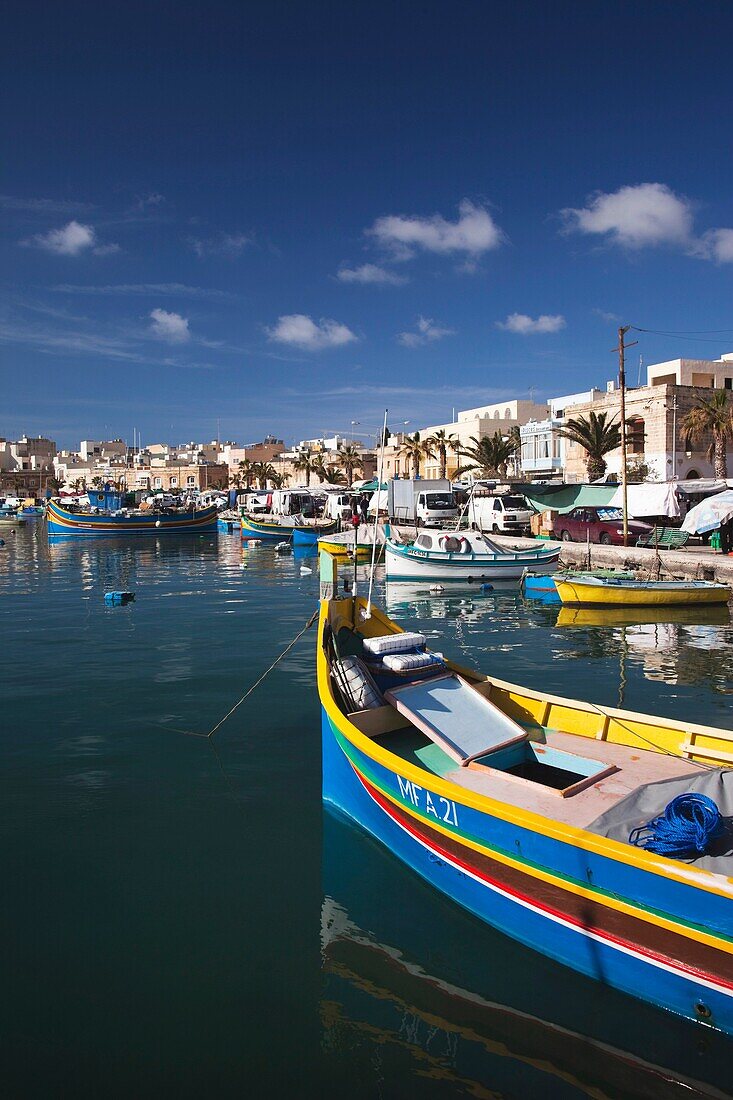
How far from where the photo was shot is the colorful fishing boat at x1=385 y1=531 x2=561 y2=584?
107ft

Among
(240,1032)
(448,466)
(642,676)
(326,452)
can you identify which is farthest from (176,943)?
(326,452)

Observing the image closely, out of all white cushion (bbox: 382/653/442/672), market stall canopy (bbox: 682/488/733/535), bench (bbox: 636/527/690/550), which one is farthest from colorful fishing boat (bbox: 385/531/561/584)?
white cushion (bbox: 382/653/442/672)

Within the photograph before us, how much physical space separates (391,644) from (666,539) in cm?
2810

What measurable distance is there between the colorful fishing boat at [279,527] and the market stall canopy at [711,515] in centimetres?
2991

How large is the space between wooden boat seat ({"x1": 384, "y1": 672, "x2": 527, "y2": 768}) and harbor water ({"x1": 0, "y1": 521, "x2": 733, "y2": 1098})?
1.61 meters

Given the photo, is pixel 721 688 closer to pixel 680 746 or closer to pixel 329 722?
pixel 680 746

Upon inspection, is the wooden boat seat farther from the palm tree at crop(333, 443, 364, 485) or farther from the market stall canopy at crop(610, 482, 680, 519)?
the palm tree at crop(333, 443, 364, 485)

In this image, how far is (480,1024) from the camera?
19.1 ft

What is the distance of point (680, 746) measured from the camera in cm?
816

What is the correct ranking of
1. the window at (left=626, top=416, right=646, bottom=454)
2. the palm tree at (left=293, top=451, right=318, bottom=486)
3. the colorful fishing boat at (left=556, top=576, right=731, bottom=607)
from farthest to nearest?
1. the palm tree at (left=293, top=451, right=318, bottom=486)
2. the window at (left=626, top=416, right=646, bottom=454)
3. the colorful fishing boat at (left=556, top=576, right=731, bottom=607)

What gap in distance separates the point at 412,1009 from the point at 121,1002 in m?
2.61

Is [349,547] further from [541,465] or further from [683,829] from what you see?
[683,829]

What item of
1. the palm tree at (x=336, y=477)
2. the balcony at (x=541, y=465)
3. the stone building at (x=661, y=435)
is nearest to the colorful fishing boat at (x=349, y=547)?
the stone building at (x=661, y=435)

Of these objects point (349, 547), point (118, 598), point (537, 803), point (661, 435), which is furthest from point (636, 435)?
point (537, 803)
